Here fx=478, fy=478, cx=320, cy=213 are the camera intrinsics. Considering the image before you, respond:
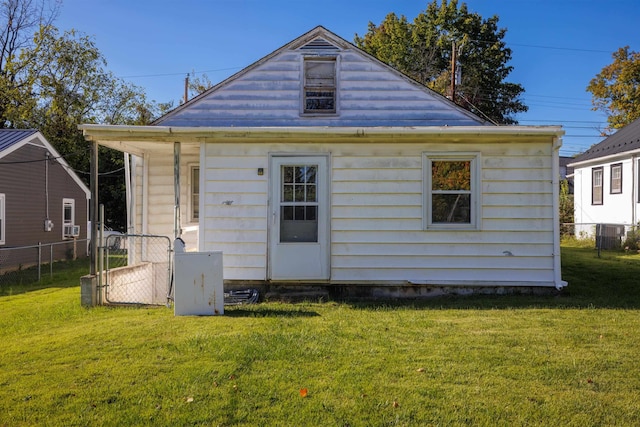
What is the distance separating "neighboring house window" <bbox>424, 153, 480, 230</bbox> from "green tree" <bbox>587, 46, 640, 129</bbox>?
2586 cm

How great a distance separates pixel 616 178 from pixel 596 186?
1.44 m

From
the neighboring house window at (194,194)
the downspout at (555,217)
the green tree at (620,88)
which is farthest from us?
the green tree at (620,88)

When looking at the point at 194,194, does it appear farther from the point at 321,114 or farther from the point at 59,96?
the point at 59,96

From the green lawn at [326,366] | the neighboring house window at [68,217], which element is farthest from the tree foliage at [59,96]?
the green lawn at [326,366]

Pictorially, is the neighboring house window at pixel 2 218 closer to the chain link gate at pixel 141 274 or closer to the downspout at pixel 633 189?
the chain link gate at pixel 141 274

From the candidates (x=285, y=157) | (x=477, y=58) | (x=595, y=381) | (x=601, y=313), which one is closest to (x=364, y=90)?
(x=285, y=157)

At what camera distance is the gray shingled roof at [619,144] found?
17141 millimetres

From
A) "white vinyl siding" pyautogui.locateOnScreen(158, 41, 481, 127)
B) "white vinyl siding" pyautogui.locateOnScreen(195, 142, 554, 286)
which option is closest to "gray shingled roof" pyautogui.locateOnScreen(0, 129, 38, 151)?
"white vinyl siding" pyautogui.locateOnScreen(158, 41, 481, 127)

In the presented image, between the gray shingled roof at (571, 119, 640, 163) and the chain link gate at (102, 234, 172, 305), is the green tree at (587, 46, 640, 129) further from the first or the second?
the chain link gate at (102, 234, 172, 305)

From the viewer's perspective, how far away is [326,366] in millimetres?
4332

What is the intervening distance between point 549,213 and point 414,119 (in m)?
3.58

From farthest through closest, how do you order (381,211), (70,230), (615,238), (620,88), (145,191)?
(620,88), (70,230), (615,238), (145,191), (381,211)

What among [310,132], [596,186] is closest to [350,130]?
[310,132]

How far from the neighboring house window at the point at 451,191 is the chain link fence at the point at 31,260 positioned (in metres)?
9.20
